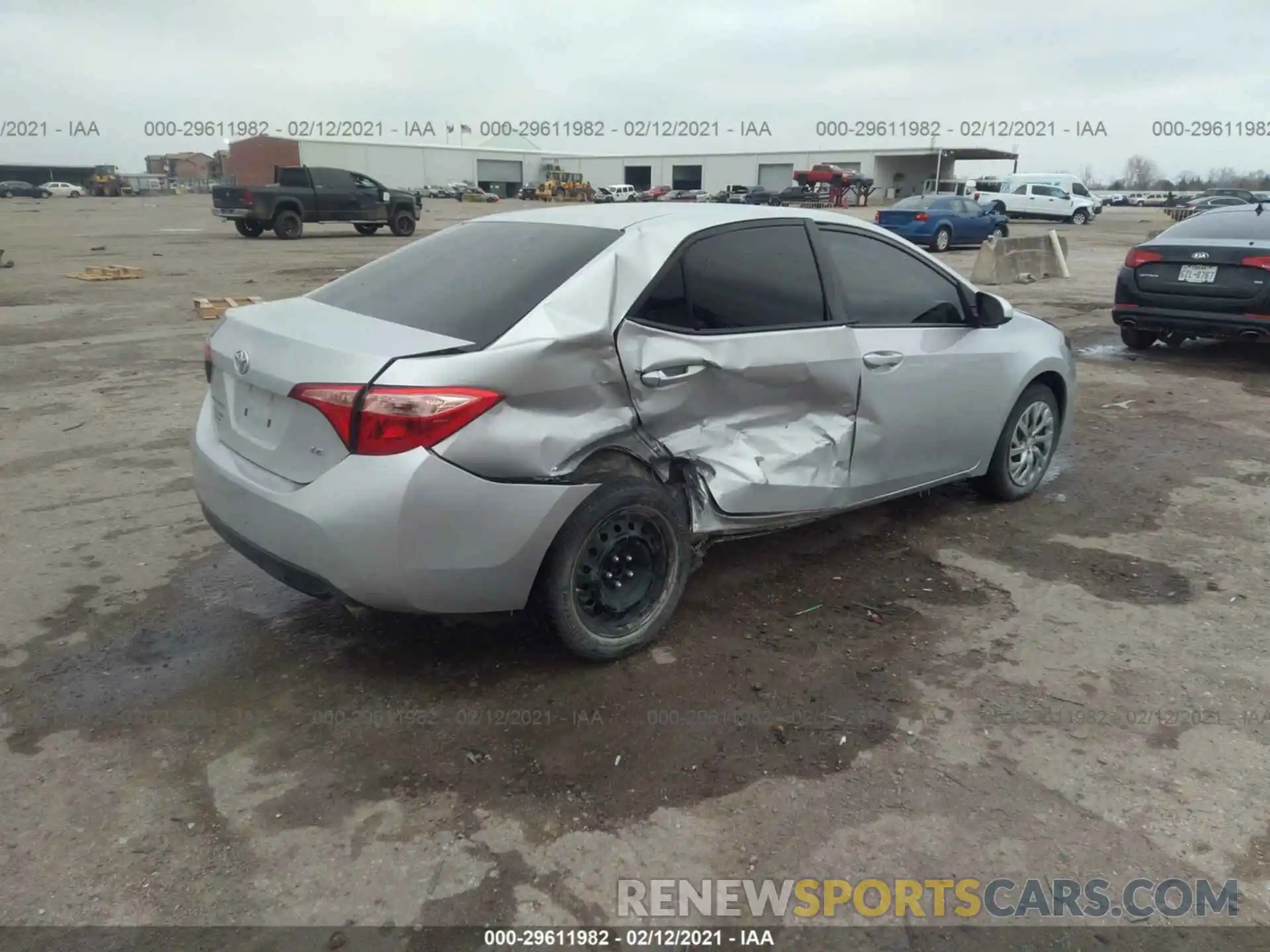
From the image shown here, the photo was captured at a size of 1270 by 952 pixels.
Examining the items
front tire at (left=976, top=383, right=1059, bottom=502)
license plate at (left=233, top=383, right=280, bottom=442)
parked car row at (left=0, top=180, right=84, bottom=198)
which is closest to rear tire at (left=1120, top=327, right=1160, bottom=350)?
front tire at (left=976, top=383, right=1059, bottom=502)

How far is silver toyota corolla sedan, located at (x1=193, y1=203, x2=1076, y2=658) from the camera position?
2.91 metres

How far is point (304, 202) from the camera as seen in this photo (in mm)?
24641

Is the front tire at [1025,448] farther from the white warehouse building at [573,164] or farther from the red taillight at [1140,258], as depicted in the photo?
the white warehouse building at [573,164]

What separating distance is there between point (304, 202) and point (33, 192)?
56147mm

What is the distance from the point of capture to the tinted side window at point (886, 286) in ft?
13.6

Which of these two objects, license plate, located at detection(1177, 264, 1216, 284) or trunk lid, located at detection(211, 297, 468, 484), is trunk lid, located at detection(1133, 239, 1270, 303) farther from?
trunk lid, located at detection(211, 297, 468, 484)

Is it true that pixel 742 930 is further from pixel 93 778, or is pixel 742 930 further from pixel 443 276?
pixel 443 276

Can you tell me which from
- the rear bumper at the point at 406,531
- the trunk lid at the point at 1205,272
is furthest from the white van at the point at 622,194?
the rear bumper at the point at 406,531

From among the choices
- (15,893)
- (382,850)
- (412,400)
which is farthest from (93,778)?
(412,400)

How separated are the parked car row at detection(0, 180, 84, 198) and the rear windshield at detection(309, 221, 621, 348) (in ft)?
250

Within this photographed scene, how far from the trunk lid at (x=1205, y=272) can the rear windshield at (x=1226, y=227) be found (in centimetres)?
15

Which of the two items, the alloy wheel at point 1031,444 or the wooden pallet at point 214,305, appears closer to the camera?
the alloy wheel at point 1031,444

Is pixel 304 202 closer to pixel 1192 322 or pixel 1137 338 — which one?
pixel 1137 338

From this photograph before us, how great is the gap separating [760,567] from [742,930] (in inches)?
87.2
